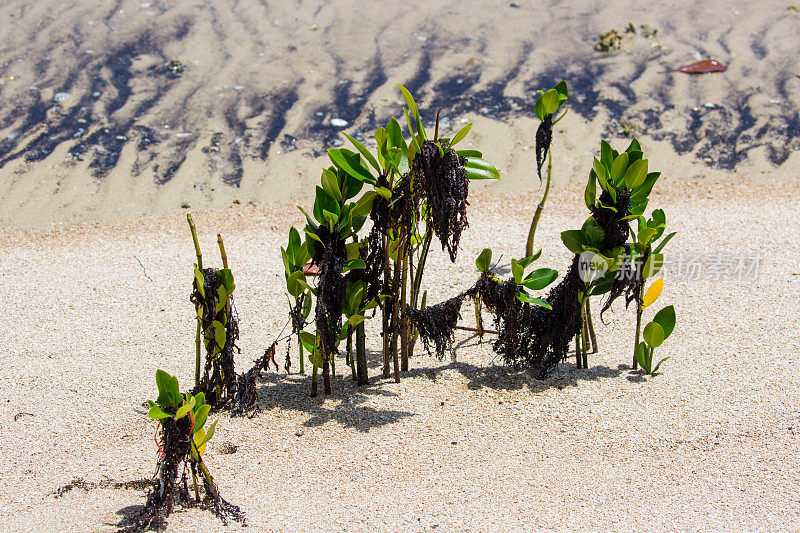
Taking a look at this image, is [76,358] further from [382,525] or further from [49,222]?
[49,222]

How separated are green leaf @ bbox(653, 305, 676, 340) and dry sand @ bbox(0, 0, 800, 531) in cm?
23

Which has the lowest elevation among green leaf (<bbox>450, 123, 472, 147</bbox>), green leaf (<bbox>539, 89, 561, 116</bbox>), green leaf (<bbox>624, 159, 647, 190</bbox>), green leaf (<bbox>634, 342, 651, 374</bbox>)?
green leaf (<bbox>634, 342, 651, 374</bbox>)

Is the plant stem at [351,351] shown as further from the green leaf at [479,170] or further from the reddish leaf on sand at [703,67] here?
the reddish leaf on sand at [703,67]

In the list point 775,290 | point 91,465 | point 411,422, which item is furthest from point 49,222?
point 775,290

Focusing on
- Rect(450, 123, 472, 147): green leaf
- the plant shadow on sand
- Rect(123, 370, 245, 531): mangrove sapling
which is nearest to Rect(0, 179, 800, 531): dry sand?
the plant shadow on sand

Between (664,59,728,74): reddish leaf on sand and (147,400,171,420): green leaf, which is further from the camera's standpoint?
(664,59,728,74): reddish leaf on sand

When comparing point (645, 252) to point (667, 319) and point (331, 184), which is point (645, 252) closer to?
point (667, 319)

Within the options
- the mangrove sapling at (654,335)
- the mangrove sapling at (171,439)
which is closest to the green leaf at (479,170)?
the mangrove sapling at (654,335)

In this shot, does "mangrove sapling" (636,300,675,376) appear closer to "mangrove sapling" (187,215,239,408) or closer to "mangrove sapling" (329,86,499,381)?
"mangrove sapling" (329,86,499,381)

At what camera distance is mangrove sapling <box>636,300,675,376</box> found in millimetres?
3381

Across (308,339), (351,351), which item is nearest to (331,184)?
(308,339)

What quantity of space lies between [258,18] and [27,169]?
11.9 feet

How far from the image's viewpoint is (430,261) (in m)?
4.93

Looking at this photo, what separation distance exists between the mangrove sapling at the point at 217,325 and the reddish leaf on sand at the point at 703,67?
21.7 feet
